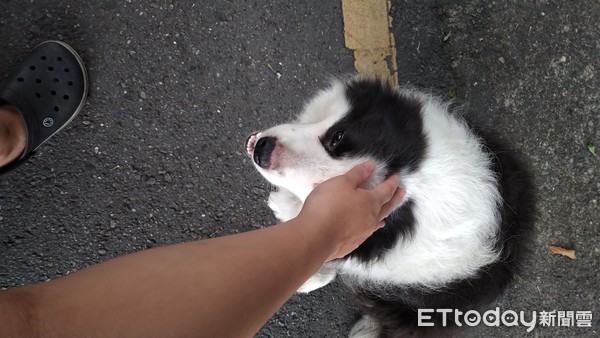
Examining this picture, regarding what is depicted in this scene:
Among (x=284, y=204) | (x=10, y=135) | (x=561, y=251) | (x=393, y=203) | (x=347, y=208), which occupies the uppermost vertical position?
(x=347, y=208)

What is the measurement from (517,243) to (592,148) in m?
1.01

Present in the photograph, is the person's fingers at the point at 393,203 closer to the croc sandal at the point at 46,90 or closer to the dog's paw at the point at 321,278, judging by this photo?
the dog's paw at the point at 321,278

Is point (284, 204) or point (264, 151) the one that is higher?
point (264, 151)

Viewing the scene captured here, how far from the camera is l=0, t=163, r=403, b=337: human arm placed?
1.00 metres

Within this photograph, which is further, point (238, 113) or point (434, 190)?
point (238, 113)

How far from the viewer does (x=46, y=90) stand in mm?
2367

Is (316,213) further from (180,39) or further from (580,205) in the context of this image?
(580,205)

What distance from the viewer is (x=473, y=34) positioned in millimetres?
2611

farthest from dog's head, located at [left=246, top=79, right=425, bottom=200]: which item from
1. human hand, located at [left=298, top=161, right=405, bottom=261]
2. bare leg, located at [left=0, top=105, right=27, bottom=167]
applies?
bare leg, located at [left=0, top=105, right=27, bottom=167]

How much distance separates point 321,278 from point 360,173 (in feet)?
2.90

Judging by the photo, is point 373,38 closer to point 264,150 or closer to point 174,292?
point 264,150

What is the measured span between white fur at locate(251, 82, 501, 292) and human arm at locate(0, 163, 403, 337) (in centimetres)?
44

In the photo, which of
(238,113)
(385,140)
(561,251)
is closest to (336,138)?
(385,140)

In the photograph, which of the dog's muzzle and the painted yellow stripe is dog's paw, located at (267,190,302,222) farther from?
the painted yellow stripe
